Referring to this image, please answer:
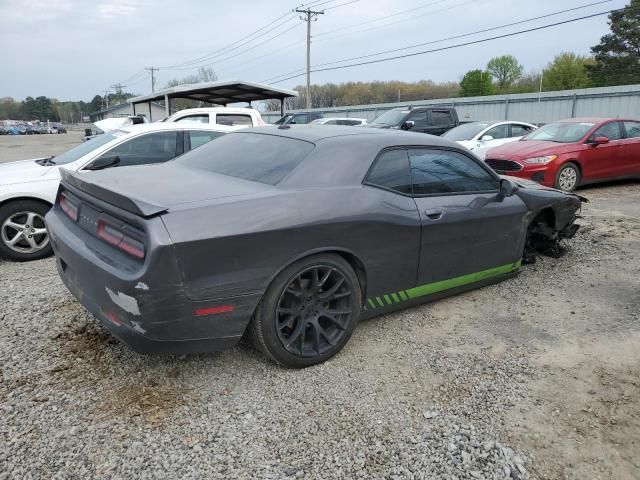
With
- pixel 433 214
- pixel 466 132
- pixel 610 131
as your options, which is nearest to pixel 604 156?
pixel 610 131

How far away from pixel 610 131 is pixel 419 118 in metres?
6.27

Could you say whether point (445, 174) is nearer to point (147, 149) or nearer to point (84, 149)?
point (147, 149)

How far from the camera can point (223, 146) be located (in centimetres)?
Answer: 408

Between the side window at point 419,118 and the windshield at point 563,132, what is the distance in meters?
5.15

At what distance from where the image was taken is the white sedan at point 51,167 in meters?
5.30

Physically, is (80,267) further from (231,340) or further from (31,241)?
(31,241)

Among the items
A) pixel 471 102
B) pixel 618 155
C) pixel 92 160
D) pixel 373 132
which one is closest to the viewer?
pixel 373 132

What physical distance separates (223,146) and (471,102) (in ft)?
84.0

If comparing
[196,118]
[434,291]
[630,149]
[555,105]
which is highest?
[555,105]

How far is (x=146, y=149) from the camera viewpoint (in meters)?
6.23

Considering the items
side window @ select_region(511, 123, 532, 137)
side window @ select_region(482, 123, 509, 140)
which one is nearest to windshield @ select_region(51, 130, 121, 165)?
side window @ select_region(482, 123, 509, 140)

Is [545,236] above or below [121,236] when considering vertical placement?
below

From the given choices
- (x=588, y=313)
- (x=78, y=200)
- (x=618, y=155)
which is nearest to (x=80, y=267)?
(x=78, y=200)

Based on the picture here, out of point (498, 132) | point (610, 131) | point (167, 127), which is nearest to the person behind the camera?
point (167, 127)
